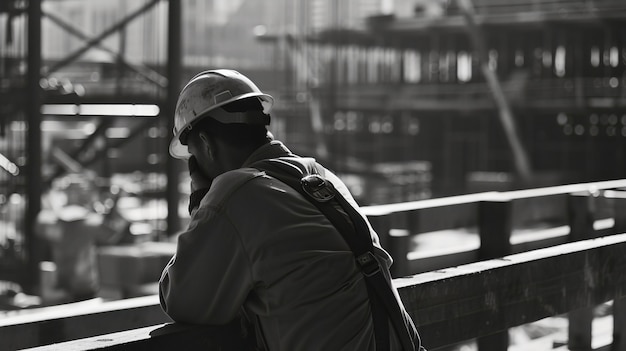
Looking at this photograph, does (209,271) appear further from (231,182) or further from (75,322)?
(75,322)

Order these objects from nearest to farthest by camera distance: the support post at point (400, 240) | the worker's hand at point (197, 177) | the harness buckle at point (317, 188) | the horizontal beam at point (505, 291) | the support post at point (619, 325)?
the harness buckle at point (317, 188), the worker's hand at point (197, 177), the horizontal beam at point (505, 291), the support post at point (400, 240), the support post at point (619, 325)

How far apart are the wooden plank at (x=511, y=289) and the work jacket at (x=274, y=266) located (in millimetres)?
1045

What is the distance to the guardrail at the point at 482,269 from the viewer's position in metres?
4.11

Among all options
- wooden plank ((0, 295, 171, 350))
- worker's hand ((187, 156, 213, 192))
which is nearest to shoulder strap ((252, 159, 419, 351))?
worker's hand ((187, 156, 213, 192))

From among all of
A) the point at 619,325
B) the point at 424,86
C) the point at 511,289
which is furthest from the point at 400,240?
the point at 424,86

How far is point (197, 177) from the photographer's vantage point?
329cm

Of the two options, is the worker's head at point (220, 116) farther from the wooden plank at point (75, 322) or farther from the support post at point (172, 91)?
the support post at point (172, 91)

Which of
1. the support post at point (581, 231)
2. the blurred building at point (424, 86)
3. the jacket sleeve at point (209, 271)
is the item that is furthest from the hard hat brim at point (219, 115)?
the blurred building at point (424, 86)

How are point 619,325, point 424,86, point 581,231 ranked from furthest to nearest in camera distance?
point 424,86 → point 581,231 → point 619,325

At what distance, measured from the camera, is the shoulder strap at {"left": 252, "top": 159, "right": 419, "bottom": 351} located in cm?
305

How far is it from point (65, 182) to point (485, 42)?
21.7 metres

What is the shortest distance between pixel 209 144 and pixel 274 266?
0.46 meters

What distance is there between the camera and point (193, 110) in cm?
317

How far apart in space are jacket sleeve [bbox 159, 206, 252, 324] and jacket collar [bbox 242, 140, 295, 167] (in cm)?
23
